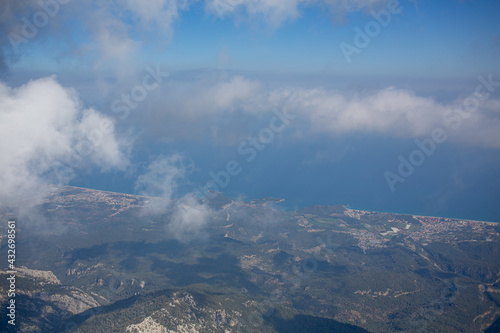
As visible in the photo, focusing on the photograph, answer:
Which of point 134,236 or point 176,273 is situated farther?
point 134,236

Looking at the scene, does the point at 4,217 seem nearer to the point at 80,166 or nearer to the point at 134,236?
the point at 134,236

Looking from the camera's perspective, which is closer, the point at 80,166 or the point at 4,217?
the point at 4,217

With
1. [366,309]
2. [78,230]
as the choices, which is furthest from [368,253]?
[78,230]

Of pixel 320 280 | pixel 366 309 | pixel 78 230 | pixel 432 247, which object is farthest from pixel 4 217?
pixel 432 247

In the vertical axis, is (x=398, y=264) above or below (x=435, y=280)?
above

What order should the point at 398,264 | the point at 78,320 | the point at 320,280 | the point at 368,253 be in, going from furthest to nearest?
the point at 368,253
the point at 398,264
the point at 320,280
the point at 78,320

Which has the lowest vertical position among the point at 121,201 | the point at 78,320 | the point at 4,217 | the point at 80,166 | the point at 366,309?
the point at 366,309

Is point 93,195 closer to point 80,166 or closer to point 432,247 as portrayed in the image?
point 80,166

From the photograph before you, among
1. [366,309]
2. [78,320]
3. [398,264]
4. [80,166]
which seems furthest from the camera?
[80,166]

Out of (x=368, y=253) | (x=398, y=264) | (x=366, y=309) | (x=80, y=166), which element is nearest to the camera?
(x=366, y=309)
